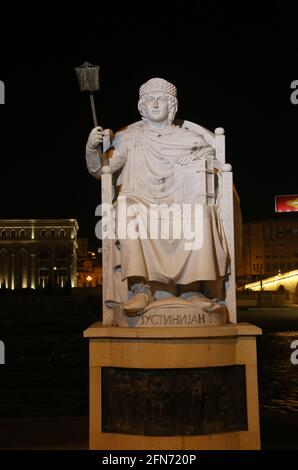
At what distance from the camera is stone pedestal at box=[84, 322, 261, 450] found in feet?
18.1

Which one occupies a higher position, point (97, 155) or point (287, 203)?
point (287, 203)

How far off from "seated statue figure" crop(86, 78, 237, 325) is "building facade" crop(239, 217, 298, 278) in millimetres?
88651

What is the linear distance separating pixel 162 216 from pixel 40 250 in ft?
326

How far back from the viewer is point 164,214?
612 centimetres

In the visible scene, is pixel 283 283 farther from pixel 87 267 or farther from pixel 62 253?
pixel 87 267

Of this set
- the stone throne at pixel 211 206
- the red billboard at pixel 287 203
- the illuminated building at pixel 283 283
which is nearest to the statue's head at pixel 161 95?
the stone throne at pixel 211 206

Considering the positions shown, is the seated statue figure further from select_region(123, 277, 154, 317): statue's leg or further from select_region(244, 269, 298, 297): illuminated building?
select_region(244, 269, 298, 297): illuminated building

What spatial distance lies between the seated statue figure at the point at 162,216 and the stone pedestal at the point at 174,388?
31cm

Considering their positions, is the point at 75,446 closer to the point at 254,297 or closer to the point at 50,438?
the point at 50,438

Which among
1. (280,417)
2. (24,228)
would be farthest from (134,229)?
(24,228)

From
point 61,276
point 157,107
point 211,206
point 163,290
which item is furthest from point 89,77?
point 61,276

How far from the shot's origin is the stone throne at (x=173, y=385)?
5.52 metres

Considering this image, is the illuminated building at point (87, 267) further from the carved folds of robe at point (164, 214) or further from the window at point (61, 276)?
the carved folds of robe at point (164, 214)

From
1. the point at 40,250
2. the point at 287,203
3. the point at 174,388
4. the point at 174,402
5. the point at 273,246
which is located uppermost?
the point at 287,203
